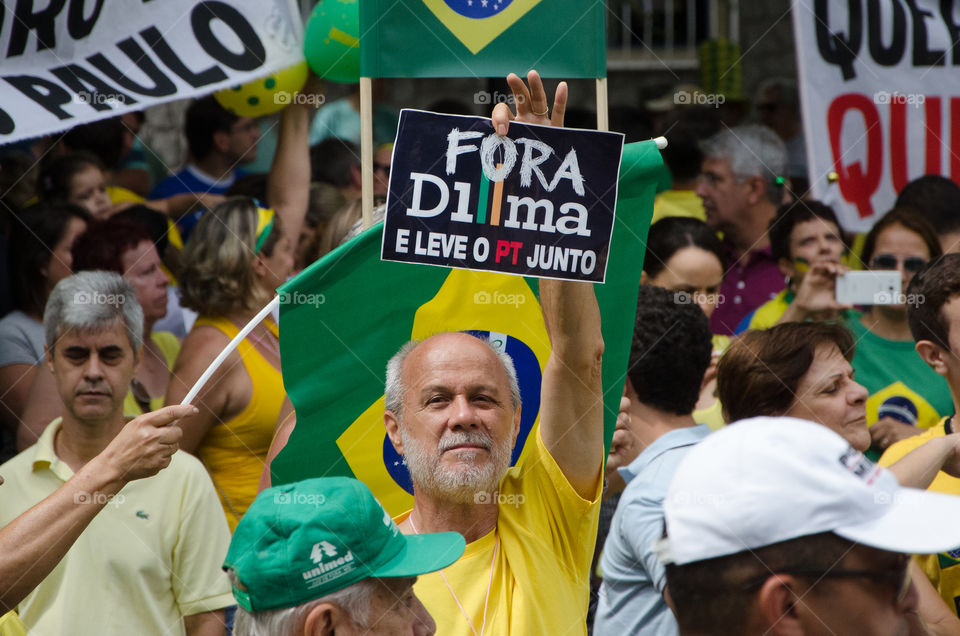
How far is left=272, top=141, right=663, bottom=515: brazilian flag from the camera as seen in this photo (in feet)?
10.8

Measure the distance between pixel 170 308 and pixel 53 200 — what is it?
762mm

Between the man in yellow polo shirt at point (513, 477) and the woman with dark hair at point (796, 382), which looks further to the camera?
the woman with dark hair at point (796, 382)

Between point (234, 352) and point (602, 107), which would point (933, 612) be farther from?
point (234, 352)

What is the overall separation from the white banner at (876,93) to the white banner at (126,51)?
96.0 inches

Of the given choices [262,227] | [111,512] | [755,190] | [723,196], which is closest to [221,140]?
[262,227]

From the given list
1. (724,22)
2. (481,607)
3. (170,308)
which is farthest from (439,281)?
(724,22)

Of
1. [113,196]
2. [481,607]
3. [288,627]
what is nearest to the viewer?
[288,627]

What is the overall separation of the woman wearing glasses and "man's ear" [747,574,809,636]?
2.77m

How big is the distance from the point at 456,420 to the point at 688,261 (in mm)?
2049

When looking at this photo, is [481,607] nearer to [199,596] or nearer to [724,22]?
[199,596]

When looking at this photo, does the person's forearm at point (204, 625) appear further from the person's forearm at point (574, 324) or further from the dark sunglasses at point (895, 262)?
the dark sunglasses at point (895, 262)

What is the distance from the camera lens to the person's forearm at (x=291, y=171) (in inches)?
209

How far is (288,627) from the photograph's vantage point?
2.13 meters

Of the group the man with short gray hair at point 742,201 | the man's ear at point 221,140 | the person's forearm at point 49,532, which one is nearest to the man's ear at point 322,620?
the person's forearm at point 49,532
